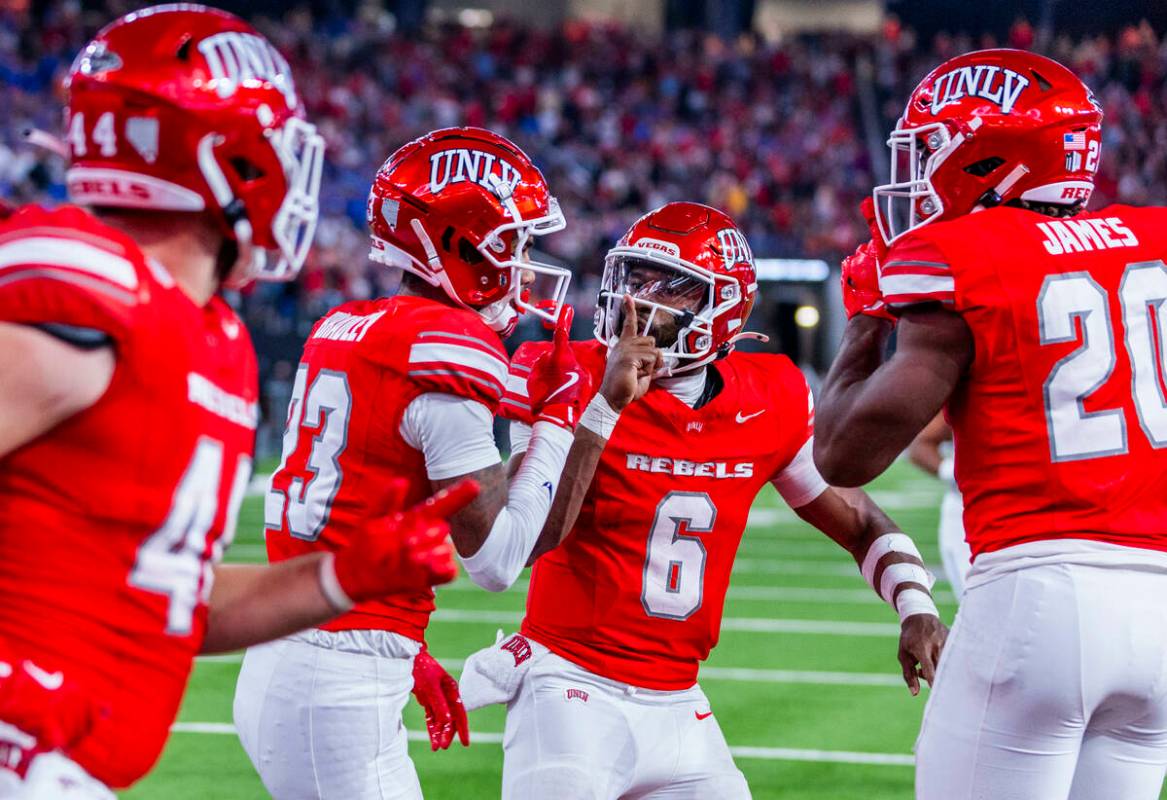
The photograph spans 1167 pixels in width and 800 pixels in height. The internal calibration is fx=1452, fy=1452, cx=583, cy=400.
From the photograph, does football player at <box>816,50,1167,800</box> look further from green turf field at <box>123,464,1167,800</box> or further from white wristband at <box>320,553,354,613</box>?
green turf field at <box>123,464,1167,800</box>

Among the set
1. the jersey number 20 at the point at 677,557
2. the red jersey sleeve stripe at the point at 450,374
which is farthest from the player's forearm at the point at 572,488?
the red jersey sleeve stripe at the point at 450,374

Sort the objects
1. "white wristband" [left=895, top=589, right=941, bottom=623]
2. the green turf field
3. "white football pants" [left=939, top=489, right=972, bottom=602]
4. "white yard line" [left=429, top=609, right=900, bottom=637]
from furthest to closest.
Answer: "white yard line" [left=429, top=609, right=900, bottom=637] → "white football pants" [left=939, top=489, right=972, bottom=602] → the green turf field → "white wristband" [left=895, top=589, right=941, bottom=623]

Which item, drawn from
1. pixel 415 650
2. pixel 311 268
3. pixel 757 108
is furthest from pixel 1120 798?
pixel 757 108

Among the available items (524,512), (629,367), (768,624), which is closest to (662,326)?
(629,367)

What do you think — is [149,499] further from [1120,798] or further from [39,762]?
[1120,798]

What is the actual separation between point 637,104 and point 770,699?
1933cm

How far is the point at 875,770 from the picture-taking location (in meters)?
5.62

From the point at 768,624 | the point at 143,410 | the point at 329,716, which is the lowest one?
the point at 768,624

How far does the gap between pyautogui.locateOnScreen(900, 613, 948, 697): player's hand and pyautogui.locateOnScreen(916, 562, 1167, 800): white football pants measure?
53cm

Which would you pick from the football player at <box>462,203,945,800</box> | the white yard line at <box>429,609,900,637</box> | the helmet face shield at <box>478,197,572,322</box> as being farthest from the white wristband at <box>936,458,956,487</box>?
the helmet face shield at <box>478,197,572,322</box>

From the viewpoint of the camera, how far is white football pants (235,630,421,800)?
281cm

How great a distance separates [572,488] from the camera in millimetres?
3092

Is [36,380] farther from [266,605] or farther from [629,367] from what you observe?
[629,367]

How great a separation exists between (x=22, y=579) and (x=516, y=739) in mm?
1477
